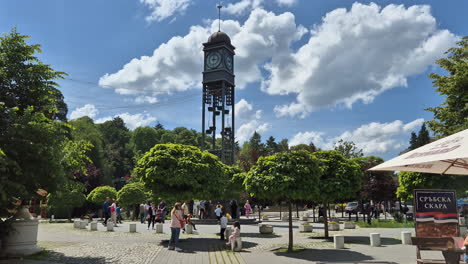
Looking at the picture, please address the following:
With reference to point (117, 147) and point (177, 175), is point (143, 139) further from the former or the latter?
point (177, 175)

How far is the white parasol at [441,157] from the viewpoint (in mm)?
6133

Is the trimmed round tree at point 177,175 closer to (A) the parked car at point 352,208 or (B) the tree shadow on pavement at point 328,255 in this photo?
(B) the tree shadow on pavement at point 328,255

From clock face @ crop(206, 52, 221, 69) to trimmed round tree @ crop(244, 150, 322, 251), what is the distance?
83.7 ft

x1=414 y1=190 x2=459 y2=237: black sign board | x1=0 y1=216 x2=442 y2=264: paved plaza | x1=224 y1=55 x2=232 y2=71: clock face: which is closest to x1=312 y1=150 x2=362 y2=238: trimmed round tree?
x1=0 y1=216 x2=442 y2=264: paved plaza

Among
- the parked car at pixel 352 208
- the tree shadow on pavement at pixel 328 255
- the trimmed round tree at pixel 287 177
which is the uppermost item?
the trimmed round tree at pixel 287 177

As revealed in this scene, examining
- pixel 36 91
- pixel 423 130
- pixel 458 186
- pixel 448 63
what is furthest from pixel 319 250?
pixel 423 130

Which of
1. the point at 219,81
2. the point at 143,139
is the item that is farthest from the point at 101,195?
the point at 143,139

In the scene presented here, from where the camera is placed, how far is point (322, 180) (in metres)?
16.6

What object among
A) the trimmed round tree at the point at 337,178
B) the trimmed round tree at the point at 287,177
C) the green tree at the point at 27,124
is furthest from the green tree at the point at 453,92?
the green tree at the point at 27,124

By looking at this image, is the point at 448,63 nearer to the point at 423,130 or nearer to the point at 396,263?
the point at 396,263

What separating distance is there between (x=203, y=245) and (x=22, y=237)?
22.3 ft

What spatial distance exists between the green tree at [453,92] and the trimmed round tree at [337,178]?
22.6ft

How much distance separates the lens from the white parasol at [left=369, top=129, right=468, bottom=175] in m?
6.13

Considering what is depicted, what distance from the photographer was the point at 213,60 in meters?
38.1
